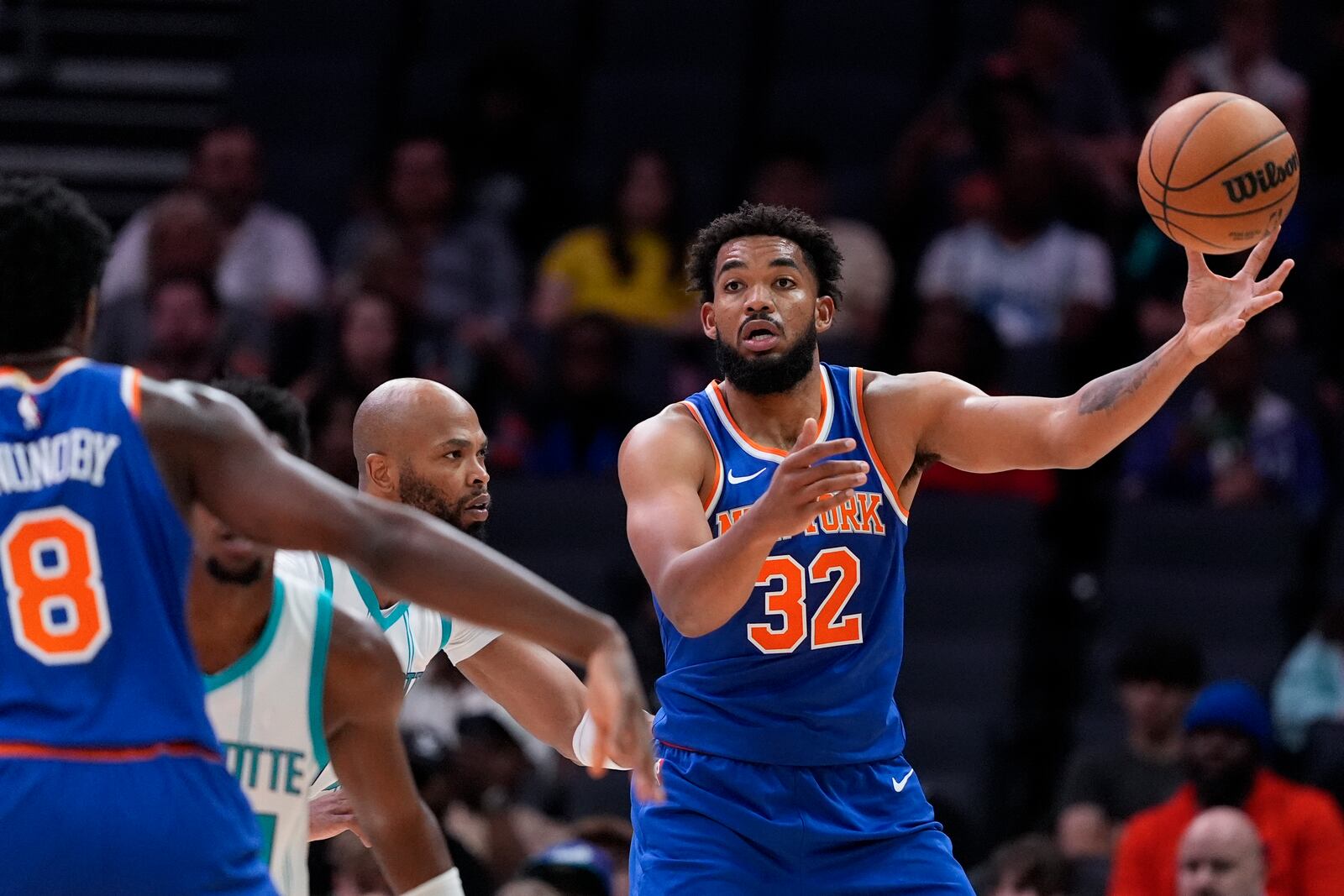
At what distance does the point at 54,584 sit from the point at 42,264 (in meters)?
0.53

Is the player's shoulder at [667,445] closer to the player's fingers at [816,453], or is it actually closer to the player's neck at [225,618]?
the player's fingers at [816,453]

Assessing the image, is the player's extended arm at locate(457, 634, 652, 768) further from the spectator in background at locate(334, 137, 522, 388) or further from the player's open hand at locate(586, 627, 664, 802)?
the spectator in background at locate(334, 137, 522, 388)

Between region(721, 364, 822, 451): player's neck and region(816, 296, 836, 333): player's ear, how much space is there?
173 mm

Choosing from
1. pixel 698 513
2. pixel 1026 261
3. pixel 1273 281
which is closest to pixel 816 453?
pixel 698 513

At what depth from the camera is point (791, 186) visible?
1122 centimetres

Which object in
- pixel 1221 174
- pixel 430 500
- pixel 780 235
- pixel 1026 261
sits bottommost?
pixel 430 500

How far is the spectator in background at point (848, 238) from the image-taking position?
11023 mm

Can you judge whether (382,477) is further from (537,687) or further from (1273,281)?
(1273,281)

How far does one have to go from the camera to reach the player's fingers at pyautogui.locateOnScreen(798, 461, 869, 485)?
443cm

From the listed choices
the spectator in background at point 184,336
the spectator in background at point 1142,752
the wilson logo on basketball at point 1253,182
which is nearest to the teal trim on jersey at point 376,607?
the wilson logo on basketball at point 1253,182

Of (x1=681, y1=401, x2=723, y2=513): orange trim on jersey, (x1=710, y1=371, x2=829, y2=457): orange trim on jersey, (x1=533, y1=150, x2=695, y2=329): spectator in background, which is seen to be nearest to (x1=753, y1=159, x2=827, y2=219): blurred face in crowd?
(x1=533, y1=150, x2=695, y2=329): spectator in background

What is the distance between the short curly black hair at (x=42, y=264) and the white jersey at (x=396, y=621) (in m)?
1.52

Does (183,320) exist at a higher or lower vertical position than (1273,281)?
higher


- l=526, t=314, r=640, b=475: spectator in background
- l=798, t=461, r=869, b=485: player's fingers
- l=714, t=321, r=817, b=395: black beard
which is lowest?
l=798, t=461, r=869, b=485: player's fingers
